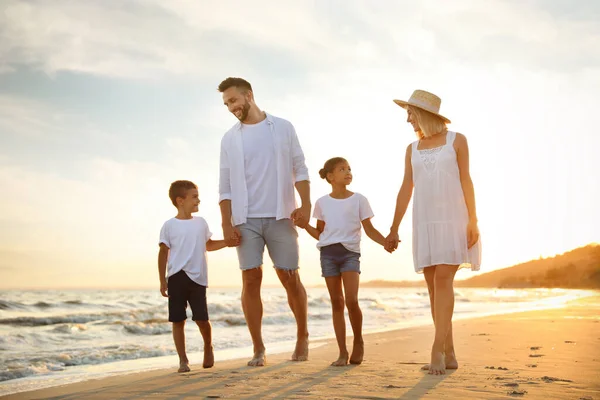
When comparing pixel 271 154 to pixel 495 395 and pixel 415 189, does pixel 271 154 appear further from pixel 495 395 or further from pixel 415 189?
pixel 495 395

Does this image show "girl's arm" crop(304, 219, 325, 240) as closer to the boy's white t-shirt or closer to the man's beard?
the boy's white t-shirt

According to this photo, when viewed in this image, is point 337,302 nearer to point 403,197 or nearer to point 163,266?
point 403,197

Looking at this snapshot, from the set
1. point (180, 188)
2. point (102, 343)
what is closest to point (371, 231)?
point (180, 188)

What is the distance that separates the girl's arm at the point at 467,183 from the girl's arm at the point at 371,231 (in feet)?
3.22

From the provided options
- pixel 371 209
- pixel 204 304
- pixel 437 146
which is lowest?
pixel 204 304

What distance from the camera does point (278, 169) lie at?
520 centimetres

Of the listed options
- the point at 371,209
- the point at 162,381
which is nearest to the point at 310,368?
the point at 162,381

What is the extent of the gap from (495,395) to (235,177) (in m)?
2.78

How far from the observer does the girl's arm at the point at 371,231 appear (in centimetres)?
537

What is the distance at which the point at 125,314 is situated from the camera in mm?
17703

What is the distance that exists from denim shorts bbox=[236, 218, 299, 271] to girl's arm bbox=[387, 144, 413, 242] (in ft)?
2.78

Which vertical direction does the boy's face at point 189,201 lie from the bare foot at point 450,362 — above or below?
above

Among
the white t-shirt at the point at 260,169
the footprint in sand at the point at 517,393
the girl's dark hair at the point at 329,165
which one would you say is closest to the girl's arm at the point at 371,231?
the girl's dark hair at the point at 329,165

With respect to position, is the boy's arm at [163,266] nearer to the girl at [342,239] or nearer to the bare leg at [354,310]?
the girl at [342,239]
